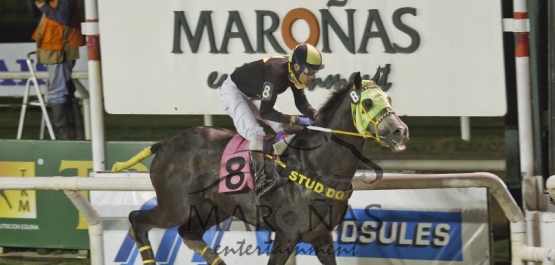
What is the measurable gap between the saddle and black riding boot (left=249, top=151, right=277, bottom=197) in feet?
0.10

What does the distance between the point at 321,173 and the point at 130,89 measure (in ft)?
5.37

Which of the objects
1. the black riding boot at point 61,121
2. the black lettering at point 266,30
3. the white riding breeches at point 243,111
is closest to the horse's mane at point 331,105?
the white riding breeches at point 243,111

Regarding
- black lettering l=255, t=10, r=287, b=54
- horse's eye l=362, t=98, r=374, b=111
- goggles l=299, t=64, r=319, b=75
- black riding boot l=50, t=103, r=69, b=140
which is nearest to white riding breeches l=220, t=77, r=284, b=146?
goggles l=299, t=64, r=319, b=75

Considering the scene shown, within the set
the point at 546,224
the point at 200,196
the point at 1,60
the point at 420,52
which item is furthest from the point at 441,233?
the point at 1,60

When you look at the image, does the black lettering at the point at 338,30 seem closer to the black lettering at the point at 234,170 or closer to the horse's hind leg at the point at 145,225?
the black lettering at the point at 234,170

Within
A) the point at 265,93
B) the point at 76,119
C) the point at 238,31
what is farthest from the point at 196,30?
the point at 76,119

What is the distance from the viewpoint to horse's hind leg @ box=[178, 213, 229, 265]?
18.1 feet

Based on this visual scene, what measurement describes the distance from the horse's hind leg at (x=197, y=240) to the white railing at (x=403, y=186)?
35 cm

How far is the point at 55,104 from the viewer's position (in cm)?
719

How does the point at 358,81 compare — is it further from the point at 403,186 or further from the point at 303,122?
the point at 403,186

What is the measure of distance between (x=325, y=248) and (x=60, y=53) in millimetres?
3039

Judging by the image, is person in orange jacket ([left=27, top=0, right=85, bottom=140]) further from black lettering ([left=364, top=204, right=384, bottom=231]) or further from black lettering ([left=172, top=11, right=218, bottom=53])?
black lettering ([left=364, top=204, right=384, bottom=231])

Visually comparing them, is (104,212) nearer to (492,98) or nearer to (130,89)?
(130,89)

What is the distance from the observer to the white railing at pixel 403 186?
5.04m
